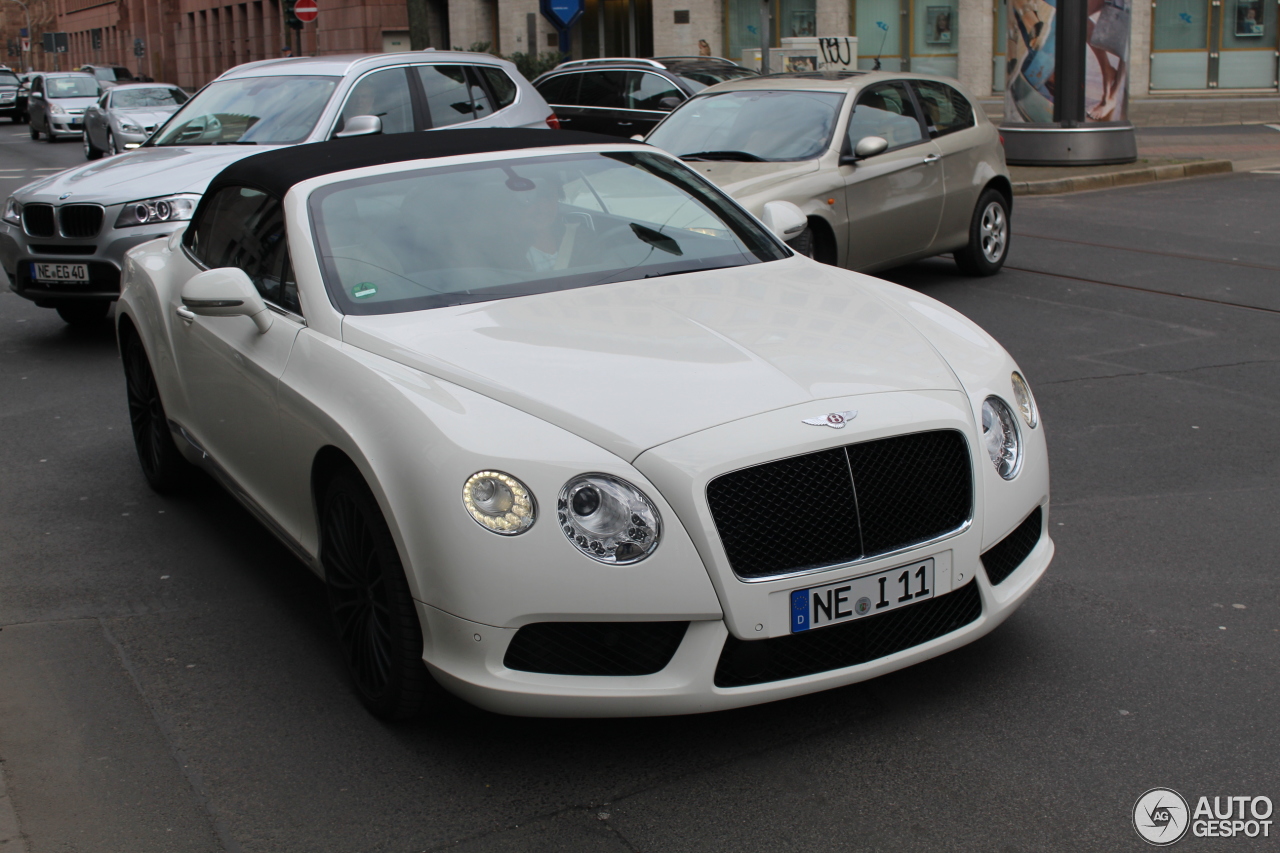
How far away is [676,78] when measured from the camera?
16.2 metres

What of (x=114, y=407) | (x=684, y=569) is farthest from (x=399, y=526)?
(x=114, y=407)

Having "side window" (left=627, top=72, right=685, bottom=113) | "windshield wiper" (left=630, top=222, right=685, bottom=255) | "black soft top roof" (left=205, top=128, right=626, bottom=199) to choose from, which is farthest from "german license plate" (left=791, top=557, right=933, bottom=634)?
"side window" (left=627, top=72, right=685, bottom=113)

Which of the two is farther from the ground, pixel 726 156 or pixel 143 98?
pixel 143 98

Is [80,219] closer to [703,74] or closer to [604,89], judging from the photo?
[604,89]

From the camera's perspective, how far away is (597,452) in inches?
123

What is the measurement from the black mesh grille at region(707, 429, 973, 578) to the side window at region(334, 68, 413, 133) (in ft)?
23.8

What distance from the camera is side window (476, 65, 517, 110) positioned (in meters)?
11.1

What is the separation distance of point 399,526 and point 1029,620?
6.45ft

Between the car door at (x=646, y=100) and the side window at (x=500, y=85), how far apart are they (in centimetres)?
487

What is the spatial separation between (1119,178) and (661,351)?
13835mm

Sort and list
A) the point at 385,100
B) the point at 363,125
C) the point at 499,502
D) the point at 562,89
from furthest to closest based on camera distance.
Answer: the point at 562,89, the point at 385,100, the point at 363,125, the point at 499,502

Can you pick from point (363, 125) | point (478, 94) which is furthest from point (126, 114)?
point (363, 125)

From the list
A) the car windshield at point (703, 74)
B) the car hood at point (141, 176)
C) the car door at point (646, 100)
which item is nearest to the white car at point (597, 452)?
the car hood at point (141, 176)

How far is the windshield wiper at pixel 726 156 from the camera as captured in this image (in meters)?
9.20
